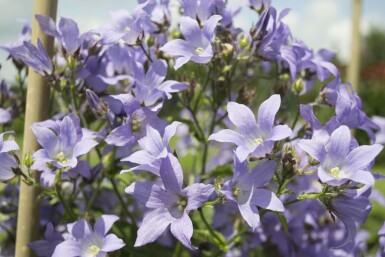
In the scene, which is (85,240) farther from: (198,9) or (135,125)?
(198,9)

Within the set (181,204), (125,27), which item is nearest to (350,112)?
(181,204)

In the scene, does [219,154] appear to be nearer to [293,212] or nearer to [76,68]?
[293,212]

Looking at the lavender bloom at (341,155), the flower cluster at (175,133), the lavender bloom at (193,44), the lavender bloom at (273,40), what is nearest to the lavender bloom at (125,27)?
the flower cluster at (175,133)

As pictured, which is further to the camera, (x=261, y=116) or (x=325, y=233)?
(x=325, y=233)

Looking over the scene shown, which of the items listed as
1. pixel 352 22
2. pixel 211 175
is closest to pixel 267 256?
pixel 211 175

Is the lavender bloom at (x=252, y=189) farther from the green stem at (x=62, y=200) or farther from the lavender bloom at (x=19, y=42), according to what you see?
the lavender bloom at (x=19, y=42)

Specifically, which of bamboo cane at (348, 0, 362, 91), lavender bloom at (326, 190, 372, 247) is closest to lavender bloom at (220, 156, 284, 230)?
lavender bloom at (326, 190, 372, 247)
